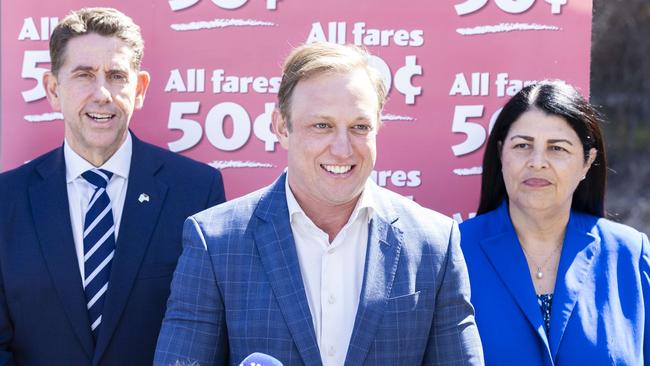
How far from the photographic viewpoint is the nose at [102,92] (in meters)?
3.14

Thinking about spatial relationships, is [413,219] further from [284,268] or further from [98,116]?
[98,116]

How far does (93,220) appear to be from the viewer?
10.2 ft

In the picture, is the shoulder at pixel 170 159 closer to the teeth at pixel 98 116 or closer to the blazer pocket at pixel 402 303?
the teeth at pixel 98 116

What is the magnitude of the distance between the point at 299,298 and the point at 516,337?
3.17ft

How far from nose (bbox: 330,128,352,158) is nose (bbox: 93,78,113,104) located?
983 mm

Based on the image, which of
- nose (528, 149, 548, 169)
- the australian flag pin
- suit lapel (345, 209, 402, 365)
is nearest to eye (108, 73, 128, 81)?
the australian flag pin

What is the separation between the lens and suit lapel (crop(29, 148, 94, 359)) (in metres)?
3.00

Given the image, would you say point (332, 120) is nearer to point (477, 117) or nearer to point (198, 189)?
point (198, 189)

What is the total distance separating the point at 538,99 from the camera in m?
3.38

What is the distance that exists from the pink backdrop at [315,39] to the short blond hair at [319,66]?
1.14 meters

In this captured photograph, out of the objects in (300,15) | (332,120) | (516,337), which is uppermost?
(300,15)

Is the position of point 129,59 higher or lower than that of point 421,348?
higher

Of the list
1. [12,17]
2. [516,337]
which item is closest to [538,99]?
[516,337]

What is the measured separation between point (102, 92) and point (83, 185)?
323 mm
